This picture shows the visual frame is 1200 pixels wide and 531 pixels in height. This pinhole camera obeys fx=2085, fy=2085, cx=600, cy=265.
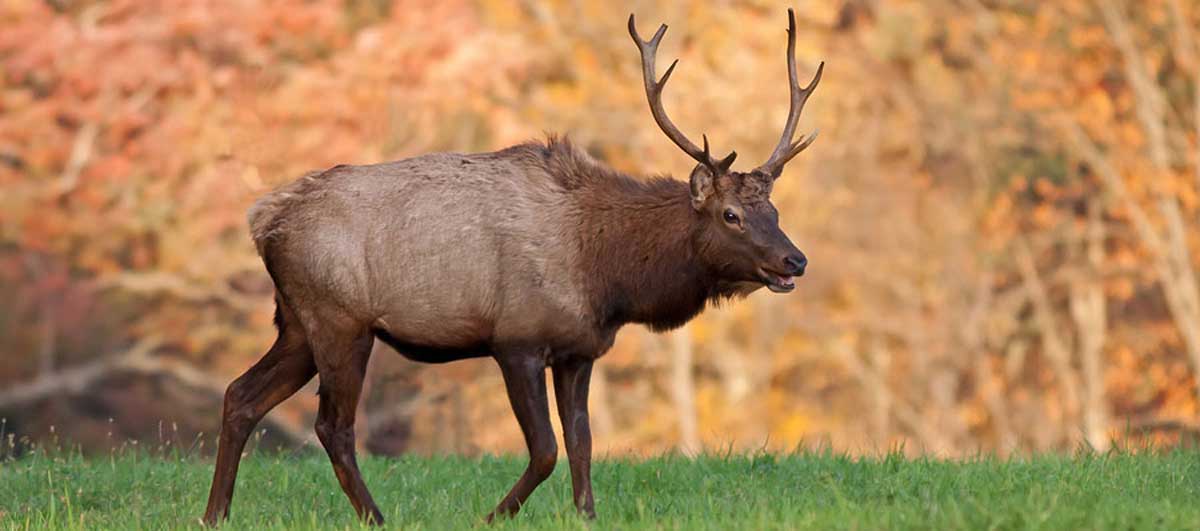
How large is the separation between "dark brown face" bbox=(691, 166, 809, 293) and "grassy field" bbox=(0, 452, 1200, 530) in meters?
0.98

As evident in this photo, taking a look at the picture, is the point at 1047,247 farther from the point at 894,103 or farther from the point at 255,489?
the point at 255,489

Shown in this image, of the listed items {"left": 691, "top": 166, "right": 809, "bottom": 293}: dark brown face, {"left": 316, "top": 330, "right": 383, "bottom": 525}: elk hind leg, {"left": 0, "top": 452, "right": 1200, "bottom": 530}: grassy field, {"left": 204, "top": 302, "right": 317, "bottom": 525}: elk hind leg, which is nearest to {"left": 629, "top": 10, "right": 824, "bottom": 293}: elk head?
{"left": 691, "top": 166, "right": 809, "bottom": 293}: dark brown face

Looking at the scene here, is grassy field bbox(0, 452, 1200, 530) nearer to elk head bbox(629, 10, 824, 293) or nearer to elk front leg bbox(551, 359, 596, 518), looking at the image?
elk front leg bbox(551, 359, 596, 518)

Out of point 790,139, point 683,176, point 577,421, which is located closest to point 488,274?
point 577,421

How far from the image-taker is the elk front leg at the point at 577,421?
9219mm

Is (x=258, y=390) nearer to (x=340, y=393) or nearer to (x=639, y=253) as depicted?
(x=340, y=393)

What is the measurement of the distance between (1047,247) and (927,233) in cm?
167

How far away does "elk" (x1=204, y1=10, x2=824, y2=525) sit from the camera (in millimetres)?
9188

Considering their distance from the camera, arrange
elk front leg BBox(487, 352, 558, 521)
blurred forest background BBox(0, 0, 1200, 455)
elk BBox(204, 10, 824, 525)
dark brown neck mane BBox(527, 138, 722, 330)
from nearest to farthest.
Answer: elk front leg BBox(487, 352, 558, 521) < elk BBox(204, 10, 824, 525) < dark brown neck mane BBox(527, 138, 722, 330) < blurred forest background BBox(0, 0, 1200, 455)

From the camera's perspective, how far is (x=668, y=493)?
983cm

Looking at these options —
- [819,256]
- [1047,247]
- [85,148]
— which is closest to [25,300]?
[85,148]

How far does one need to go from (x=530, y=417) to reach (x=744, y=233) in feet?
4.20

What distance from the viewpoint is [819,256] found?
971 inches

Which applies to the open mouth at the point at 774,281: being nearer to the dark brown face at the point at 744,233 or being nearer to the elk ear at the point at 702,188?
the dark brown face at the point at 744,233
